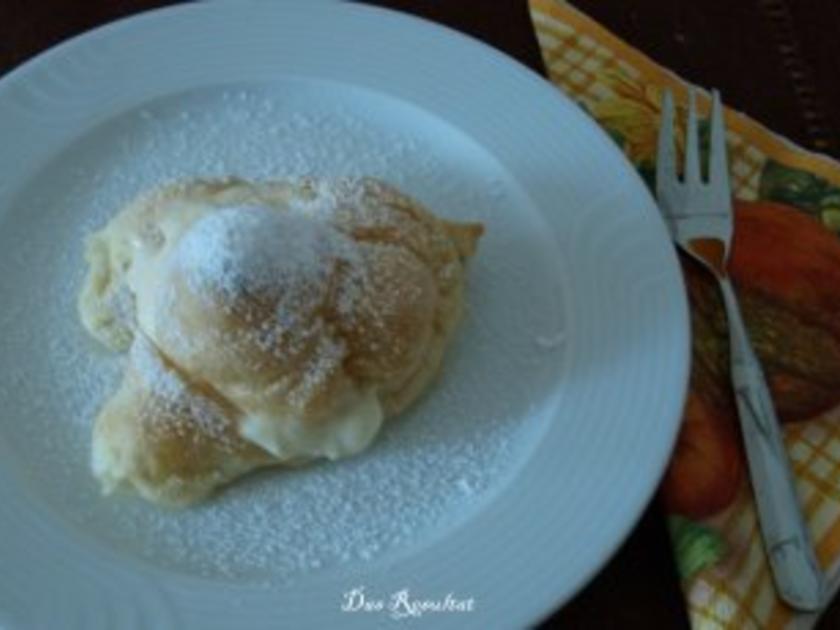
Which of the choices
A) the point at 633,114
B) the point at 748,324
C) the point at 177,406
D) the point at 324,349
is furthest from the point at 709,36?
the point at 177,406

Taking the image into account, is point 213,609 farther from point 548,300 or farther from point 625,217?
point 625,217

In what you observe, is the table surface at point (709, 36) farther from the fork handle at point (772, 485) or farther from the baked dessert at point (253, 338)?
the baked dessert at point (253, 338)

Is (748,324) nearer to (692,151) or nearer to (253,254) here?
(692,151)

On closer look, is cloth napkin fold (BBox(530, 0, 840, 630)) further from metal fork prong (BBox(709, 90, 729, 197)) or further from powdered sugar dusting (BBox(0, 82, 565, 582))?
powdered sugar dusting (BBox(0, 82, 565, 582))

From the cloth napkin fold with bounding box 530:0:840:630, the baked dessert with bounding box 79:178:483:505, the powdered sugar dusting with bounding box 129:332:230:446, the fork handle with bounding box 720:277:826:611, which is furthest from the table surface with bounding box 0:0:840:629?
the powdered sugar dusting with bounding box 129:332:230:446

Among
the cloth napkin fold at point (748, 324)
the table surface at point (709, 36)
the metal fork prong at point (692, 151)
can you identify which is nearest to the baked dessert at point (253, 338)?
the cloth napkin fold at point (748, 324)

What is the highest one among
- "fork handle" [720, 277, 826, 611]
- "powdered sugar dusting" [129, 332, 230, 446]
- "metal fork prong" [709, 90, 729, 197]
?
"powdered sugar dusting" [129, 332, 230, 446]

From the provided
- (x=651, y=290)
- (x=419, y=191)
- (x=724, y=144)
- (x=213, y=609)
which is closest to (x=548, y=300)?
(x=651, y=290)
